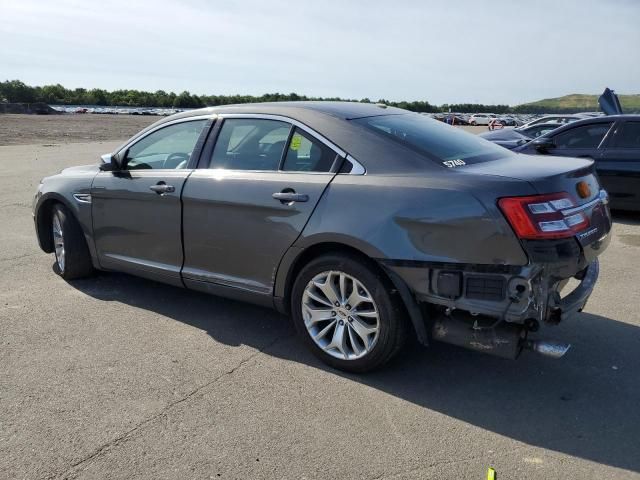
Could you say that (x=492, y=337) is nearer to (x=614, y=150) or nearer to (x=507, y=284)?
(x=507, y=284)

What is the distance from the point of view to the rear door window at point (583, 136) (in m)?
8.62

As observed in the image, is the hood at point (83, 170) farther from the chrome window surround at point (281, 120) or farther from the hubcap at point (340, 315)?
the hubcap at point (340, 315)

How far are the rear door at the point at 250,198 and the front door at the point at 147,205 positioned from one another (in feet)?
0.61

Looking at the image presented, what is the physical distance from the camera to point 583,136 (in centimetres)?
878

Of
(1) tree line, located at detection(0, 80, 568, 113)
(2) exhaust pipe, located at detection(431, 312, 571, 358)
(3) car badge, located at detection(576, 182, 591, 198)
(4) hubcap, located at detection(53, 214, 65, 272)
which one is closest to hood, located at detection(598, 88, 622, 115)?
(3) car badge, located at detection(576, 182, 591, 198)

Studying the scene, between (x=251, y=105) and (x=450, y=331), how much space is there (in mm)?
2361

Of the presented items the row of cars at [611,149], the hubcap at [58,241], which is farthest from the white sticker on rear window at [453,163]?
the row of cars at [611,149]

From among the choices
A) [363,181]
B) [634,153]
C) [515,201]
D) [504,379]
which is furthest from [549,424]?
[634,153]

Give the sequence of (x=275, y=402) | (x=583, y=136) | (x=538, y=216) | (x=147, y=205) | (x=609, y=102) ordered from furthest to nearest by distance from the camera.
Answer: (x=609, y=102)
(x=583, y=136)
(x=147, y=205)
(x=275, y=402)
(x=538, y=216)

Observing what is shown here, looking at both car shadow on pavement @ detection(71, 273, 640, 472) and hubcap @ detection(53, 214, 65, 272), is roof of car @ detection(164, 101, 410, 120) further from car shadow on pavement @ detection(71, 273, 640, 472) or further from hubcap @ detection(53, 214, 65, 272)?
hubcap @ detection(53, 214, 65, 272)

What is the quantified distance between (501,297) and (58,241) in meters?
4.33

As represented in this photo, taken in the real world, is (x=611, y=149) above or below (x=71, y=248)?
above

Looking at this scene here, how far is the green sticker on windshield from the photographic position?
13.1 feet

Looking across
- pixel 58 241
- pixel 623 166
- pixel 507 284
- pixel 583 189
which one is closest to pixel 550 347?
pixel 507 284
